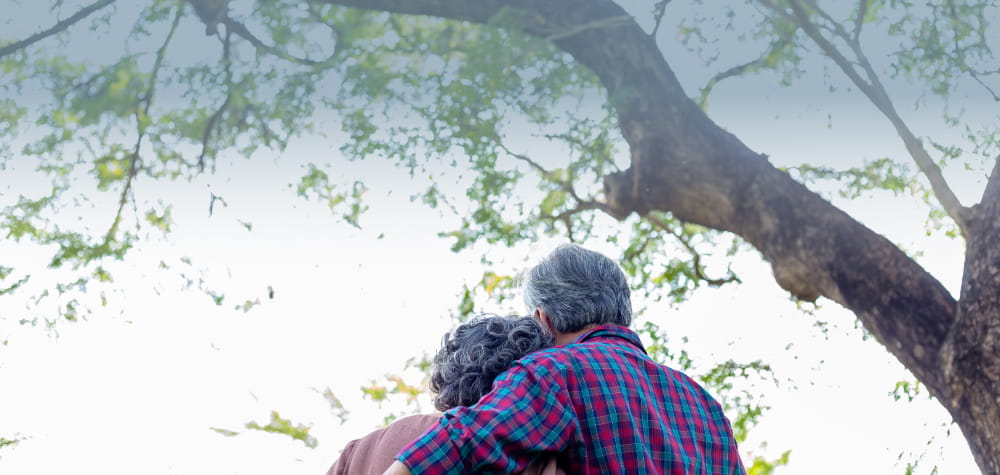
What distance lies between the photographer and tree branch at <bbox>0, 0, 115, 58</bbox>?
4.04 m

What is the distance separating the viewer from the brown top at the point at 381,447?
4.35 feet

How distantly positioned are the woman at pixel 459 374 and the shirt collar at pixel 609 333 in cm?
7

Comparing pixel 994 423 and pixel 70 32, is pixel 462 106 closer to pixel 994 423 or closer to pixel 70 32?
pixel 70 32

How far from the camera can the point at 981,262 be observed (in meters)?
2.65

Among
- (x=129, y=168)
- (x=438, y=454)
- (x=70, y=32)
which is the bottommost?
(x=438, y=454)

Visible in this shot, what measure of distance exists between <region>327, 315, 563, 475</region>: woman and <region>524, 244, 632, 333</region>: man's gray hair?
8 centimetres

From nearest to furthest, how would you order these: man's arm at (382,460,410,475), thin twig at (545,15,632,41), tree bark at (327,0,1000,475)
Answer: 1. man's arm at (382,460,410,475)
2. tree bark at (327,0,1000,475)
3. thin twig at (545,15,632,41)

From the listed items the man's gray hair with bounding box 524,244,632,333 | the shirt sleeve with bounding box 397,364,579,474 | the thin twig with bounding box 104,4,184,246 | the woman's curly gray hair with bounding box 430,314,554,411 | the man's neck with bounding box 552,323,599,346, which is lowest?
the shirt sleeve with bounding box 397,364,579,474

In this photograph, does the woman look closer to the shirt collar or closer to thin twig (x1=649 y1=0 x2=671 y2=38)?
the shirt collar

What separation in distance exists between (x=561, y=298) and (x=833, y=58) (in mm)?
3077

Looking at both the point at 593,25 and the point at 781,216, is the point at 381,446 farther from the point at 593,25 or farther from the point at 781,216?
the point at 593,25

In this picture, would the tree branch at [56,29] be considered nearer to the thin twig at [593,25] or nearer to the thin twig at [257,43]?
the thin twig at [257,43]

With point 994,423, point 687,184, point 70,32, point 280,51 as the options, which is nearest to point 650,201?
→ point 687,184

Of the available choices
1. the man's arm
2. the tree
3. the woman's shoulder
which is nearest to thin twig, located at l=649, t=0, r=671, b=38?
the tree
